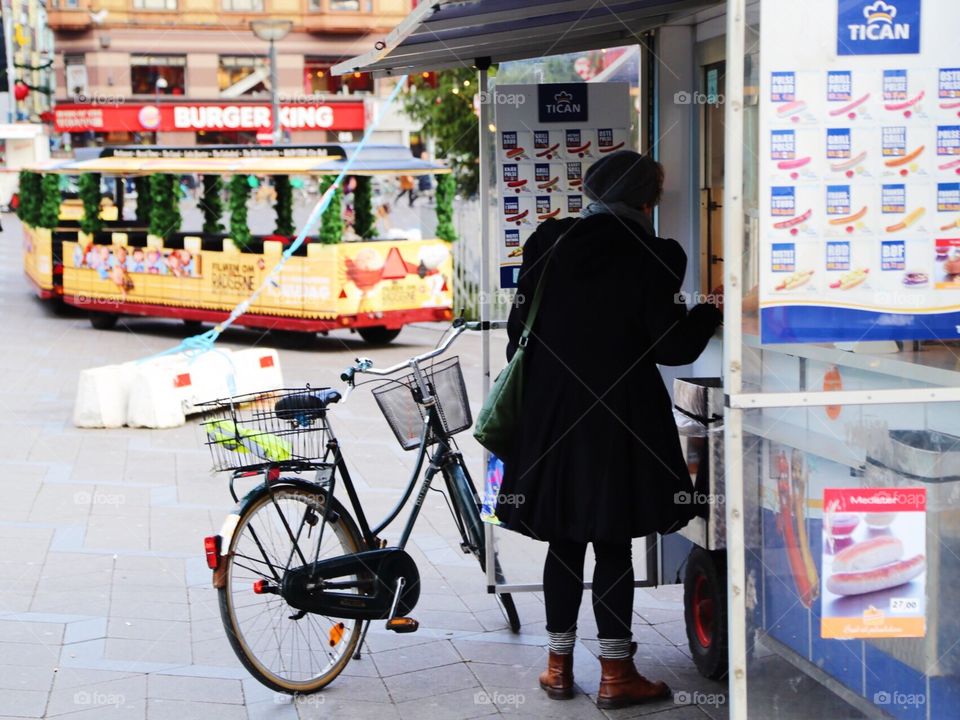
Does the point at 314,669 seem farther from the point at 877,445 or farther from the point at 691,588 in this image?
the point at 877,445

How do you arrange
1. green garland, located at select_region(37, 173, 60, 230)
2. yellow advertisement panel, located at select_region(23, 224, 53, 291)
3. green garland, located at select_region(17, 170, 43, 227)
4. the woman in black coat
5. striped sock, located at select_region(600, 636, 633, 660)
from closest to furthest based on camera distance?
1. the woman in black coat
2. striped sock, located at select_region(600, 636, 633, 660)
3. yellow advertisement panel, located at select_region(23, 224, 53, 291)
4. green garland, located at select_region(37, 173, 60, 230)
5. green garland, located at select_region(17, 170, 43, 227)

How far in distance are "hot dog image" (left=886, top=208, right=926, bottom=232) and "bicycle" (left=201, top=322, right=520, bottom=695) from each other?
185 centimetres

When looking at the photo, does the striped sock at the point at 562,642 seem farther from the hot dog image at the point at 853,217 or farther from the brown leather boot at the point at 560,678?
the hot dog image at the point at 853,217

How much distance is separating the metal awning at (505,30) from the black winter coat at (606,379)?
758mm

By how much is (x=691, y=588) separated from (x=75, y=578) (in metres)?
2.88

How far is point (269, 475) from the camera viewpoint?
4.28m

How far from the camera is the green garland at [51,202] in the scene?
1842 centimetres

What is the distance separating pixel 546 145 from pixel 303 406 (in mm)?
1604

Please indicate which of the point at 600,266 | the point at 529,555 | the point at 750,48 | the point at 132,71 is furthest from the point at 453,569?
the point at 132,71

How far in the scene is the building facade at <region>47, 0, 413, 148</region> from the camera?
47.2m

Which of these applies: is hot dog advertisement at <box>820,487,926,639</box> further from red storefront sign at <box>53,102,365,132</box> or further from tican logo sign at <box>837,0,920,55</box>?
red storefront sign at <box>53,102,365,132</box>

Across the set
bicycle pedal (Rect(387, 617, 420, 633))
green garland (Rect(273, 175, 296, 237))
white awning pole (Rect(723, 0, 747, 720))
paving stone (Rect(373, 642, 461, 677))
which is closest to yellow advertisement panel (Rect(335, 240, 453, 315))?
green garland (Rect(273, 175, 296, 237))

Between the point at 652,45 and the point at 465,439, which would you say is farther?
the point at 465,439

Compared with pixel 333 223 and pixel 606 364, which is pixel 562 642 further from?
pixel 333 223
